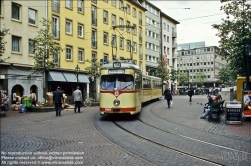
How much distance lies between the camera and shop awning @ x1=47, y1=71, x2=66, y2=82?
31.5 meters

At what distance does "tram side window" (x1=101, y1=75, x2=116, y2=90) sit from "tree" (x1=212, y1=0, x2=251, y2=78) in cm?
1065

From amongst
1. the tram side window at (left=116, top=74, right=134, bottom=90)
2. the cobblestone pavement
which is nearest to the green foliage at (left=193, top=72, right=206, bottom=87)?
the tram side window at (left=116, top=74, right=134, bottom=90)

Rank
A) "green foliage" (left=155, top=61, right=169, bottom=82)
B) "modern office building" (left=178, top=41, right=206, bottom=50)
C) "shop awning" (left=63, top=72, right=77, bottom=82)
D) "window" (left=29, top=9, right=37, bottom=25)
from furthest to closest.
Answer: "modern office building" (left=178, top=41, right=206, bottom=50) < "green foliage" (left=155, top=61, right=169, bottom=82) < "shop awning" (left=63, top=72, right=77, bottom=82) < "window" (left=29, top=9, right=37, bottom=25)

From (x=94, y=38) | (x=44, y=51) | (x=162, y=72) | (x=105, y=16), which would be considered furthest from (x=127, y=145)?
(x=162, y=72)

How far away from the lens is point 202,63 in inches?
4574

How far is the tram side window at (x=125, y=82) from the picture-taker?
1531 centimetres

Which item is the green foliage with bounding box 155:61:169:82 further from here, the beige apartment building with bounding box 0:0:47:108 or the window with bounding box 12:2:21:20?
the window with bounding box 12:2:21:20

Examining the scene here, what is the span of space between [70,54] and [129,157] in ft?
99.1

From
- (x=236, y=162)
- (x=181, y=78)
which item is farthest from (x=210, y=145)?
(x=181, y=78)

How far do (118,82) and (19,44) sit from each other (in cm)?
1691

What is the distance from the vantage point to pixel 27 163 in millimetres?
6840

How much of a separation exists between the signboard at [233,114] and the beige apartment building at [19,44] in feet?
64.5

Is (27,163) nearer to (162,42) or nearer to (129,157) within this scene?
(129,157)

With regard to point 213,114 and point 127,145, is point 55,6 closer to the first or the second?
point 213,114
